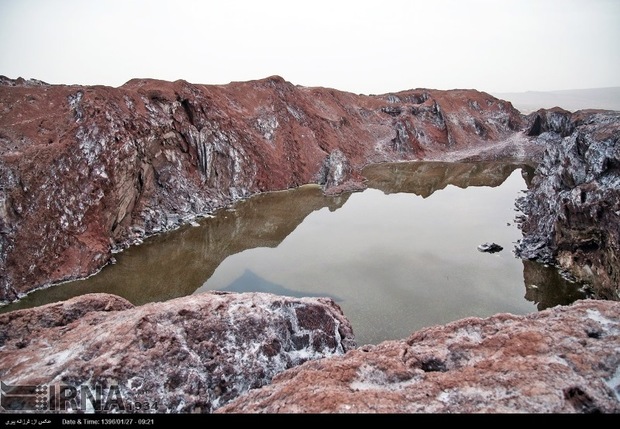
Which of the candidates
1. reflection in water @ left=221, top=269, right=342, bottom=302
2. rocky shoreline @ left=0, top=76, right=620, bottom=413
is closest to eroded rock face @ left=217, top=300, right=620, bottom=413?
rocky shoreline @ left=0, top=76, right=620, bottom=413

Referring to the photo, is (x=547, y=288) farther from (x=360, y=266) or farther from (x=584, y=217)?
(x=360, y=266)

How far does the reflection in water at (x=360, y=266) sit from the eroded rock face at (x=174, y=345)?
6357mm

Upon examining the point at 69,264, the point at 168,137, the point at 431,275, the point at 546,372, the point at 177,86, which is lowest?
the point at 431,275

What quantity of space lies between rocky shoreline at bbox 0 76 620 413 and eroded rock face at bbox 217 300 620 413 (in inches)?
1.2

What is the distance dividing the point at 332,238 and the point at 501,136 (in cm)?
6645

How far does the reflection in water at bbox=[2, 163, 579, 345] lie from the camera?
18.3 meters

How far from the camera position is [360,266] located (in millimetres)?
22672

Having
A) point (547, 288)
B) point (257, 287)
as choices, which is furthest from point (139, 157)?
point (547, 288)

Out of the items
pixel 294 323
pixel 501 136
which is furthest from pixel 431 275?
pixel 501 136

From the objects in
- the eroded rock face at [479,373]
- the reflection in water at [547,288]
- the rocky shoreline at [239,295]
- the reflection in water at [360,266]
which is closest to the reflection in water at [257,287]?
the reflection in water at [360,266]

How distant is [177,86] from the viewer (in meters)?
42.2

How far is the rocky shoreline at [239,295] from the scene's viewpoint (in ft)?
19.8

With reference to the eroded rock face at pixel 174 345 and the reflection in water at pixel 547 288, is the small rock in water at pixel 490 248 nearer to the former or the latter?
the reflection in water at pixel 547 288

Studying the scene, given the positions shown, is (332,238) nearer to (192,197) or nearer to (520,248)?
(520,248)
